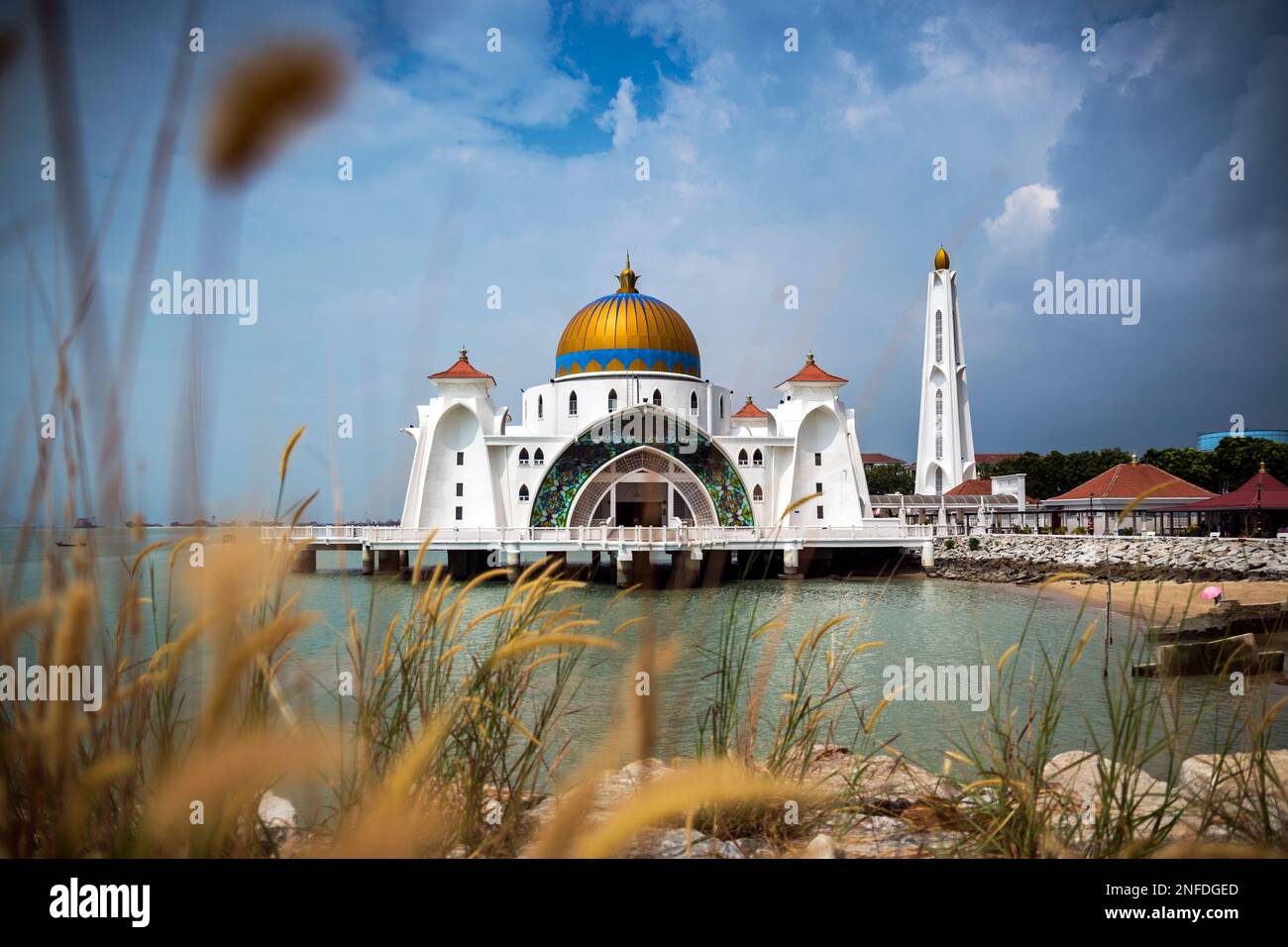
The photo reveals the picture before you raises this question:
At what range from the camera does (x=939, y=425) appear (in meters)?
35.9

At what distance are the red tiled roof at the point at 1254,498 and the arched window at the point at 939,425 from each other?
2018 centimetres

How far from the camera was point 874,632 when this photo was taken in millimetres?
11188

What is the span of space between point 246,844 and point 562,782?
1.14 metres

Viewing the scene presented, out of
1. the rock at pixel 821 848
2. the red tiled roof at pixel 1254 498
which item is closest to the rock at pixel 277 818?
the rock at pixel 821 848

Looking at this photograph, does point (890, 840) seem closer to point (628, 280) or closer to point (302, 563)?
point (302, 563)

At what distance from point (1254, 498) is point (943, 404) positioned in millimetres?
21980

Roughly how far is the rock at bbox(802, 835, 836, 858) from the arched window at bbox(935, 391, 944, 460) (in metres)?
36.5

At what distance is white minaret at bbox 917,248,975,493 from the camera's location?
34.7 m

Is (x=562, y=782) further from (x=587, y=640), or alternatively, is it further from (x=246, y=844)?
(x=587, y=640)

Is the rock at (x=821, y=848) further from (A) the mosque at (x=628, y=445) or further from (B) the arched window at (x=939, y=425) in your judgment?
(B) the arched window at (x=939, y=425)

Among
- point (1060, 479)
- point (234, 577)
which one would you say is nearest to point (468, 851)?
point (234, 577)

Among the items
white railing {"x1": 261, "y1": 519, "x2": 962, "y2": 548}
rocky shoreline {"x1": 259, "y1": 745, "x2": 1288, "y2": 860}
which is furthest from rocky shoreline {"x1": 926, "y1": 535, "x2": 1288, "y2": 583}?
rocky shoreline {"x1": 259, "y1": 745, "x2": 1288, "y2": 860}

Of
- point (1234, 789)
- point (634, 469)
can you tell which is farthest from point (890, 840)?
point (634, 469)
